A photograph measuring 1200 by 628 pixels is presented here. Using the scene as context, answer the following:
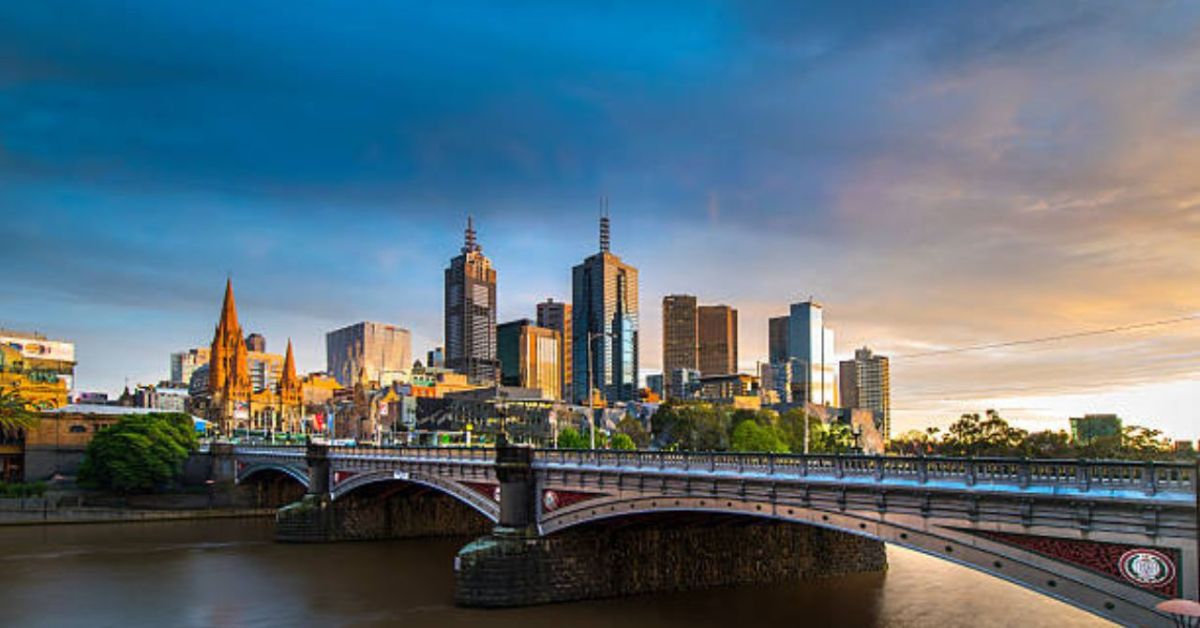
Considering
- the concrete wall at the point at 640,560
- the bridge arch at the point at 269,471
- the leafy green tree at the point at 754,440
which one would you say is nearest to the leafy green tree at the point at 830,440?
the leafy green tree at the point at 754,440

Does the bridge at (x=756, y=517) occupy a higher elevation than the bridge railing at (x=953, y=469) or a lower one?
lower

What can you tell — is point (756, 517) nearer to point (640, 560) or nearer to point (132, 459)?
point (640, 560)

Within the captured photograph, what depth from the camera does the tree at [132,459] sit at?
101875 millimetres

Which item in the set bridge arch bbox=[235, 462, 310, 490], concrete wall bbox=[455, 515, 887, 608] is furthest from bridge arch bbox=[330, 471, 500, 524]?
bridge arch bbox=[235, 462, 310, 490]

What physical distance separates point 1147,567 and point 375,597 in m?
39.3

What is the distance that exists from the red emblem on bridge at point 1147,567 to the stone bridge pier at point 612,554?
24.0m

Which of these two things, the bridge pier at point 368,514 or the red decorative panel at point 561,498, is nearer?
the red decorative panel at point 561,498

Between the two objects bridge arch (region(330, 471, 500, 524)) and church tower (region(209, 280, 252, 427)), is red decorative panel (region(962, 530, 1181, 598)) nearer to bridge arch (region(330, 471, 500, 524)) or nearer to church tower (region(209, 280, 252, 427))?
bridge arch (region(330, 471, 500, 524))

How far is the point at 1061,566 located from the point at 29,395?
142 metres

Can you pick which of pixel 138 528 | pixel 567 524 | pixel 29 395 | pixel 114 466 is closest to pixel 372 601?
pixel 567 524

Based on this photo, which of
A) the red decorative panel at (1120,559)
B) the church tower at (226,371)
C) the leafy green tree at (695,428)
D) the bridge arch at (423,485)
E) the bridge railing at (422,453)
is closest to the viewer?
the red decorative panel at (1120,559)

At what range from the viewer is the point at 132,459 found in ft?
335

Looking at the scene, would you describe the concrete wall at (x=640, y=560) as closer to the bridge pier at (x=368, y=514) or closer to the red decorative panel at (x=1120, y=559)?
the red decorative panel at (x=1120, y=559)

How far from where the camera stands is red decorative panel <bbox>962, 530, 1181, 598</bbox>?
991 inches
